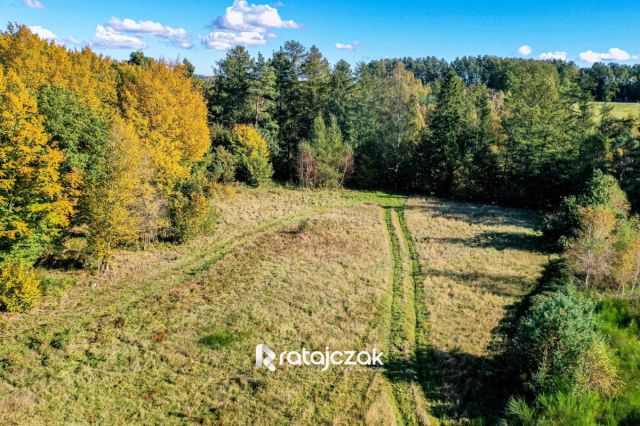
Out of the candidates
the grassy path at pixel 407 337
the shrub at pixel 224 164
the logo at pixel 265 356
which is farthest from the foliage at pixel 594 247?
the shrub at pixel 224 164

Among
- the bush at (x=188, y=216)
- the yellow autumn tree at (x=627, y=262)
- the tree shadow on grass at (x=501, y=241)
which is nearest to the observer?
the yellow autumn tree at (x=627, y=262)

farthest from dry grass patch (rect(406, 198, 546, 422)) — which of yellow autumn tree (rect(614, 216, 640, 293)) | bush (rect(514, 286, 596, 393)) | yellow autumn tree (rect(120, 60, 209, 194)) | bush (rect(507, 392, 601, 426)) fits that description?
yellow autumn tree (rect(120, 60, 209, 194))

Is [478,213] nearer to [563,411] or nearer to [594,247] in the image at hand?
[594,247]

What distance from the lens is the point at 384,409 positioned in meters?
15.2

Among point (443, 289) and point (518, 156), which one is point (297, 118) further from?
point (443, 289)

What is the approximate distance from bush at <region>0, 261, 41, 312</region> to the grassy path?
18.5 m

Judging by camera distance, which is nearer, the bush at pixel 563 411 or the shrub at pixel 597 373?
the bush at pixel 563 411

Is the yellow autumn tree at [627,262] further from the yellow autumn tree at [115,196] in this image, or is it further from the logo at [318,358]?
the yellow autumn tree at [115,196]

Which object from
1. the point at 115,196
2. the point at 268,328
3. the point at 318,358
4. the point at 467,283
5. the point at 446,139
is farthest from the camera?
the point at 446,139

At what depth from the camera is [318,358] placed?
1855cm

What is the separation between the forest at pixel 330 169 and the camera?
46.0 ft

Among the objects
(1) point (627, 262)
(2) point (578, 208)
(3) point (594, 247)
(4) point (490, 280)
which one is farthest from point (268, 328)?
(2) point (578, 208)

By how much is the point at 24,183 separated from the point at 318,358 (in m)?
18.6

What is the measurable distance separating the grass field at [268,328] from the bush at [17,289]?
566mm
